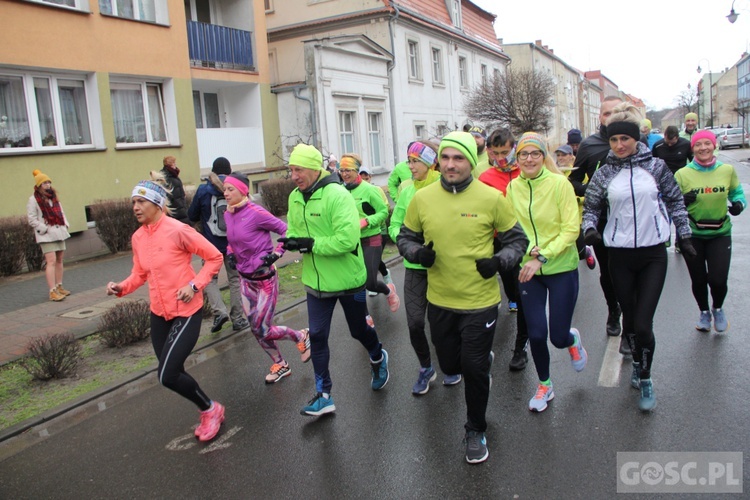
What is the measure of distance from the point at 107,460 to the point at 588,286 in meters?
6.30

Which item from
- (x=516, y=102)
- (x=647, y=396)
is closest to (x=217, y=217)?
(x=647, y=396)

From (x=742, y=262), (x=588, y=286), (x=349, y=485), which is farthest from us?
(x=742, y=262)

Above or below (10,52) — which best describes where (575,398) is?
below

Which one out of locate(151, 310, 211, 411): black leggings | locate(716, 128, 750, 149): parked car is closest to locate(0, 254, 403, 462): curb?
locate(151, 310, 211, 411): black leggings

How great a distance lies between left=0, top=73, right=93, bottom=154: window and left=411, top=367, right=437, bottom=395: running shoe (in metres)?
10.9

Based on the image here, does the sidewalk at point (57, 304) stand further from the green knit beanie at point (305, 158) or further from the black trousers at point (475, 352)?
the black trousers at point (475, 352)

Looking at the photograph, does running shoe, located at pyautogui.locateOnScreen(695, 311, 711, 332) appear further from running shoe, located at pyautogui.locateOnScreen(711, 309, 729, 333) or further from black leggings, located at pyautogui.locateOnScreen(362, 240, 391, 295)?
black leggings, located at pyautogui.locateOnScreen(362, 240, 391, 295)

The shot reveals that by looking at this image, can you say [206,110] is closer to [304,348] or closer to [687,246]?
[304,348]

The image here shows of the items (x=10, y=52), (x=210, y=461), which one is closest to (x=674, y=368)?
(x=210, y=461)

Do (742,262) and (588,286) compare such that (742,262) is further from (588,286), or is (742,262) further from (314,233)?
(314,233)

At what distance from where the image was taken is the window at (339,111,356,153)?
22.8 metres

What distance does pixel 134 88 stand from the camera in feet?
51.4

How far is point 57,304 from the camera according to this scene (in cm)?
905

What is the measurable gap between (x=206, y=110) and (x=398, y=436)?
59.6 ft
